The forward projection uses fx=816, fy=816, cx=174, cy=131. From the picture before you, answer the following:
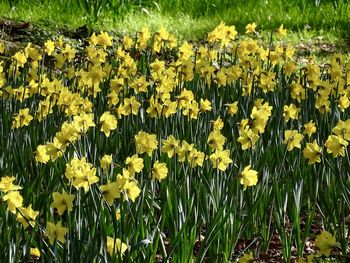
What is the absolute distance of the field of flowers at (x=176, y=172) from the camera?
8.38 feet

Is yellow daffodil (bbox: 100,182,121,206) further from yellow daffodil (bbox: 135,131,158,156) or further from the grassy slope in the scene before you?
the grassy slope

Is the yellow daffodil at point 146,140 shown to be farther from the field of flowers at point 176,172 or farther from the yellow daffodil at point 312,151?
the yellow daffodil at point 312,151

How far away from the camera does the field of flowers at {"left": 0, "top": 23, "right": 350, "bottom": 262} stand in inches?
101

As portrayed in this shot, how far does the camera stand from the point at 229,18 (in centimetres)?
840

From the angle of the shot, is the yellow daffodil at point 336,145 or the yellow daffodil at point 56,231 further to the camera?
the yellow daffodil at point 336,145

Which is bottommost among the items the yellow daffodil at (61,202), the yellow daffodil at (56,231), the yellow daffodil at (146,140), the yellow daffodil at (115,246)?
the yellow daffodil at (115,246)

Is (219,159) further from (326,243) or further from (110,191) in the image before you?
(326,243)

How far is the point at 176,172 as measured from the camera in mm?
3172

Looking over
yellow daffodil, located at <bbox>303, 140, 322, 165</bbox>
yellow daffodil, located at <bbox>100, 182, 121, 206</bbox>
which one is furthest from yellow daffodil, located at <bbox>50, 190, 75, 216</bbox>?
yellow daffodil, located at <bbox>303, 140, 322, 165</bbox>

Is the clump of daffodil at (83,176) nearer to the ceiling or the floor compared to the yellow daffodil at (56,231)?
nearer to the ceiling

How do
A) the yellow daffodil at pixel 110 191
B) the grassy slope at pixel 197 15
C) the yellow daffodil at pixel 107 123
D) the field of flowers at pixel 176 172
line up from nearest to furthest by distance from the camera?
1. the yellow daffodil at pixel 110 191
2. the field of flowers at pixel 176 172
3. the yellow daffodil at pixel 107 123
4. the grassy slope at pixel 197 15

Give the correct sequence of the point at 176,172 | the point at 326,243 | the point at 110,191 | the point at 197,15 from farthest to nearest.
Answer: the point at 197,15 < the point at 176,172 < the point at 110,191 < the point at 326,243

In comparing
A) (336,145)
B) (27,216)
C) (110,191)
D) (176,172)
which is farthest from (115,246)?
(336,145)

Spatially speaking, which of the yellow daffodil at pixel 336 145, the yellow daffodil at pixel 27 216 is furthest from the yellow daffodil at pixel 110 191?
the yellow daffodil at pixel 336 145
